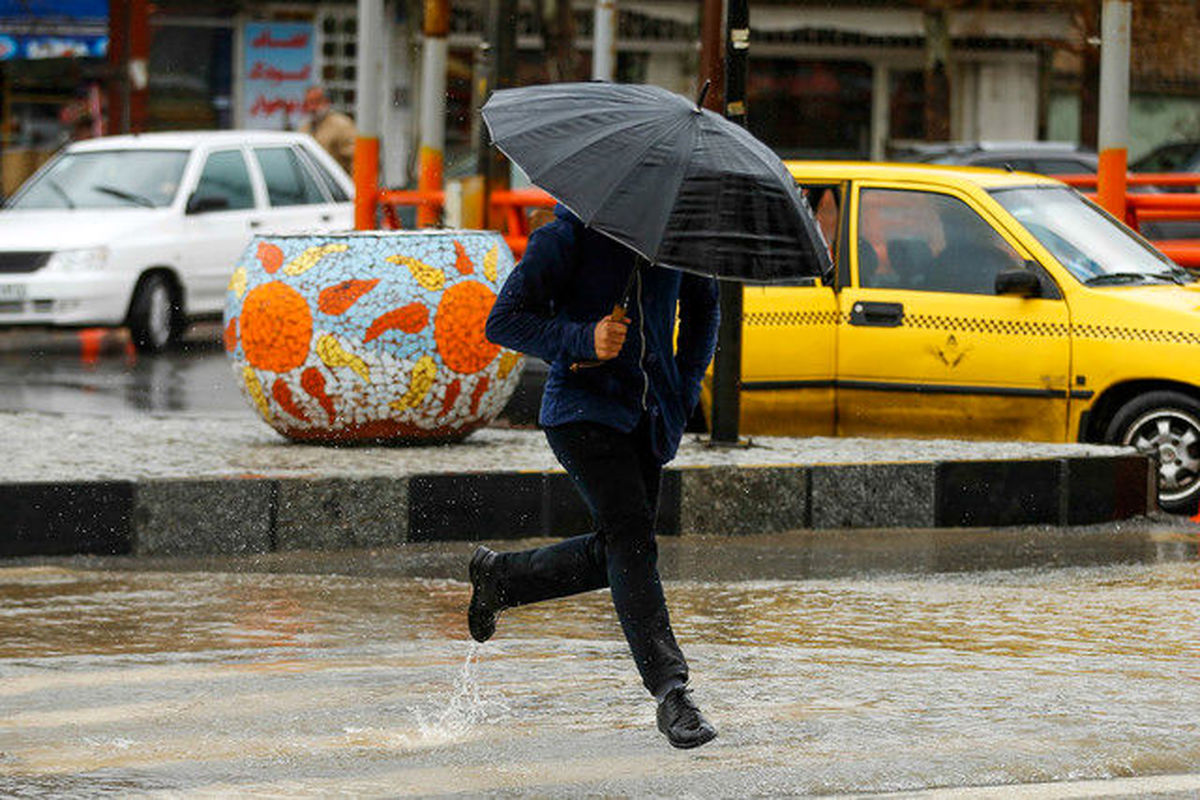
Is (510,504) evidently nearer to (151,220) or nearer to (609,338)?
(609,338)

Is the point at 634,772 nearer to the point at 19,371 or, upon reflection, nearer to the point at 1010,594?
the point at 1010,594

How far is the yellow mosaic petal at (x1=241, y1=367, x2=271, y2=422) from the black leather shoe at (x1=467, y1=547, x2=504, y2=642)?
13.4 feet

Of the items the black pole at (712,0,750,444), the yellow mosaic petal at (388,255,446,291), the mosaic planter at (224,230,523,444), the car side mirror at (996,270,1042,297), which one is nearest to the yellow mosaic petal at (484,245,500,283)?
the mosaic planter at (224,230,523,444)

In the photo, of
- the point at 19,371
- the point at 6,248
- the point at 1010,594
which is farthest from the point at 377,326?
the point at 6,248

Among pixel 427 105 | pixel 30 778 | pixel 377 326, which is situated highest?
pixel 427 105

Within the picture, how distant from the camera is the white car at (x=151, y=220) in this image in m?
18.3

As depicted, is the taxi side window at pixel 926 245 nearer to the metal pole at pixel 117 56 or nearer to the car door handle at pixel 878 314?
the car door handle at pixel 878 314

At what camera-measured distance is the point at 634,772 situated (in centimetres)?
584

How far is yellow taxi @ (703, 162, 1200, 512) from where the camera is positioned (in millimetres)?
11047

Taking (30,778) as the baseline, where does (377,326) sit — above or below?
above

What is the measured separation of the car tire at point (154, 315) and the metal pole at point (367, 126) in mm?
2283

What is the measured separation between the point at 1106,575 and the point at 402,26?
2660 cm

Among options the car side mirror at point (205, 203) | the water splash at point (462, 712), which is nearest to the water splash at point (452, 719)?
the water splash at point (462, 712)

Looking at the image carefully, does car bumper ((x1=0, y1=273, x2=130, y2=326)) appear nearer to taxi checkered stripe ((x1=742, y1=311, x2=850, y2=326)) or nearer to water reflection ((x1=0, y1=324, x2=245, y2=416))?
water reflection ((x1=0, y1=324, x2=245, y2=416))
